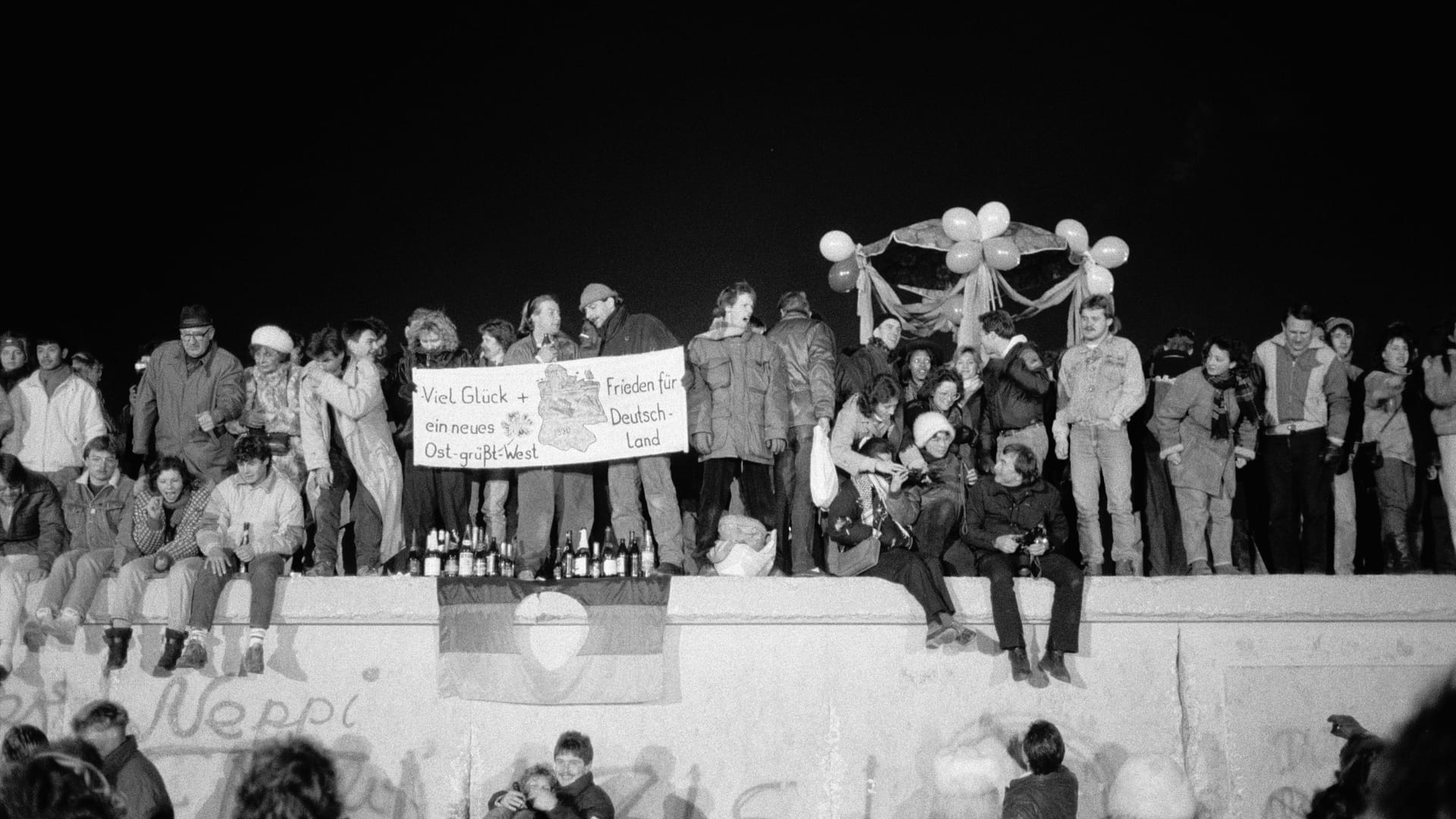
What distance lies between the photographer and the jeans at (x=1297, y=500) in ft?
32.3

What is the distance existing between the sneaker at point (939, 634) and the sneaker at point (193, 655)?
463cm

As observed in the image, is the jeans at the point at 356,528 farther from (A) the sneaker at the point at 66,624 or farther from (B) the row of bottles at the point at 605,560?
(A) the sneaker at the point at 66,624

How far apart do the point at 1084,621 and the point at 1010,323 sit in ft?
8.58

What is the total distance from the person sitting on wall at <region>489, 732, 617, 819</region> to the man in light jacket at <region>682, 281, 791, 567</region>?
7.38 ft

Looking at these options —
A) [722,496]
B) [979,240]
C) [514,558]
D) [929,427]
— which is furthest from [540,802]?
[979,240]

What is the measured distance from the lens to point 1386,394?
33.3ft

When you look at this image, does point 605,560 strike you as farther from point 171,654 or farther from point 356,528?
point 171,654

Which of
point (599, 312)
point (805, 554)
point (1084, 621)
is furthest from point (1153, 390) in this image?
point (599, 312)

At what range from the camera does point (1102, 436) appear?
31.9ft

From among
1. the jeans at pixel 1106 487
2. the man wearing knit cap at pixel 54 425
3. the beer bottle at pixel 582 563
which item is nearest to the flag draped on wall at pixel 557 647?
the beer bottle at pixel 582 563

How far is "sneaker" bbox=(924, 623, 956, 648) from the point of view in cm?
874

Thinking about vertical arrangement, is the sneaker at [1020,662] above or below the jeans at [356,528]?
below

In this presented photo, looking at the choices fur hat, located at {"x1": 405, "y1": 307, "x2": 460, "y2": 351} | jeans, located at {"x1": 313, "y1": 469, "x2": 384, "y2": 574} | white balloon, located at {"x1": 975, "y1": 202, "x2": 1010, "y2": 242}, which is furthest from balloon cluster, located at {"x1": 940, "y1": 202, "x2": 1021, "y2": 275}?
jeans, located at {"x1": 313, "y1": 469, "x2": 384, "y2": 574}

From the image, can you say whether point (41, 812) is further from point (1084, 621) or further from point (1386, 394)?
point (1386, 394)
